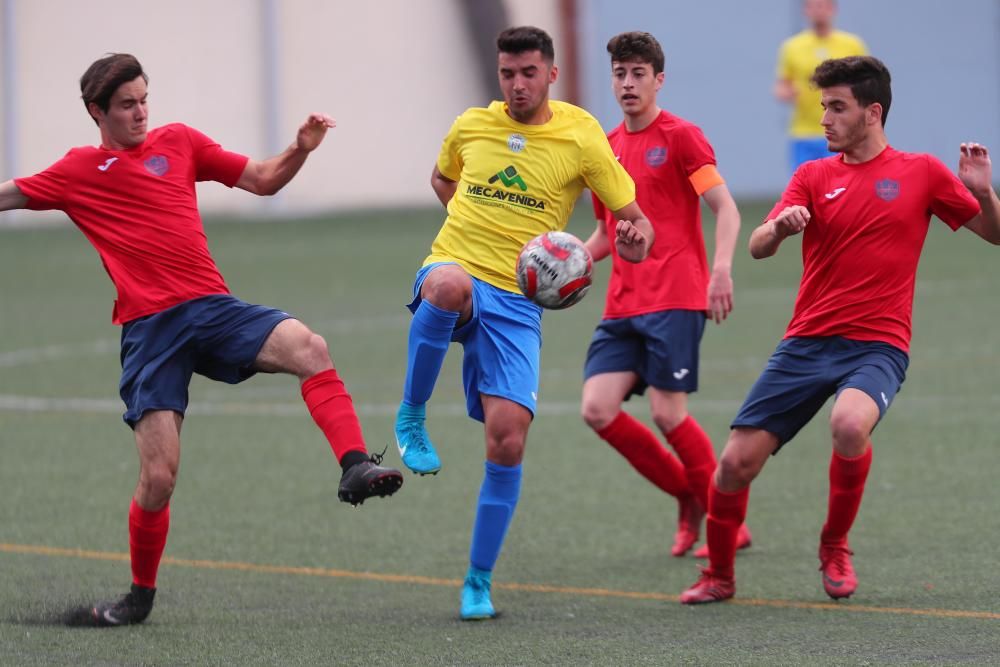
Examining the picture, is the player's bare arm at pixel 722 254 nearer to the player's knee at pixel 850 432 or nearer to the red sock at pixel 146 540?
the player's knee at pixel 850 432

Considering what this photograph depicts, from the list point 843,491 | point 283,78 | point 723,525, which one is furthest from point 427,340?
point 283,78

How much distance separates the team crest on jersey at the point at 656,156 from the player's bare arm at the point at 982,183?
5.64 ft

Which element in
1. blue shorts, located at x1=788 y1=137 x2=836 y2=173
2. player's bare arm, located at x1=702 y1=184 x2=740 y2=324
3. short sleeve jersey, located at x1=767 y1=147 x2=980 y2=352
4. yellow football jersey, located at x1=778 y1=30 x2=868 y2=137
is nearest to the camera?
short sleeve jersey, located at x1=767 y1=147 x2=980 y2=352

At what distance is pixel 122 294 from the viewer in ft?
22.1

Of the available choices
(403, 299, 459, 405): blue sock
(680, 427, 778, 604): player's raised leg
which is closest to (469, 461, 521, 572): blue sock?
(403, 299, 459, 405): blue sock

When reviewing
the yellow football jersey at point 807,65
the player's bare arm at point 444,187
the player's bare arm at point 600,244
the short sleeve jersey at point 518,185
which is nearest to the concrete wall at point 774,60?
the yellow football jersey at point 807,65

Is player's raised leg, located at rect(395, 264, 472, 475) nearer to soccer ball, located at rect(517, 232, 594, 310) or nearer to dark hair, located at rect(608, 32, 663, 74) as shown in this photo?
soccer ball, located at rect(517, 232, 594, 310)

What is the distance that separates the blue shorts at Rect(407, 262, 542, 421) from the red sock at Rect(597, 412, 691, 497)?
1405mm

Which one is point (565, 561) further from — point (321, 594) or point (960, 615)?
point (960, 615)

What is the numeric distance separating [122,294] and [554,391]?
21.1ft

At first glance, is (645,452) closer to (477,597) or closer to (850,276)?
(477,597)

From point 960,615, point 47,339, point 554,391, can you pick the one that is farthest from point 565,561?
point 47,339

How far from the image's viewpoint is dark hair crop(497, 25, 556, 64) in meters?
6.66

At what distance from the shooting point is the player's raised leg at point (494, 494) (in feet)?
22.1
